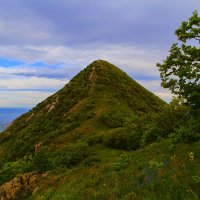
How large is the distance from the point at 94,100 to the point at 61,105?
8.13 meters

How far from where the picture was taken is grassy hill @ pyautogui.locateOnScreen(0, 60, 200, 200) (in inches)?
572

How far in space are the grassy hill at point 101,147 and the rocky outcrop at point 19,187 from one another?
0.13 meters

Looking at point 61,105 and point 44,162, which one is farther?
point 61,105

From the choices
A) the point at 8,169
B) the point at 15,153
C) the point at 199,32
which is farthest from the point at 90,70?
the point at 199,32

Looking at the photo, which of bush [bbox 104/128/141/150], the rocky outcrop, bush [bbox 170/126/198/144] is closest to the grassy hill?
bush [bbox 104/128/141/150]

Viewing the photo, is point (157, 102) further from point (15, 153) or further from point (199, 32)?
point (199, 32)

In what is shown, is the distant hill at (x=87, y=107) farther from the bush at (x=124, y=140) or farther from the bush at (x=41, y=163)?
the bush at (x=41, y=163)

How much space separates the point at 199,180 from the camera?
422 inches

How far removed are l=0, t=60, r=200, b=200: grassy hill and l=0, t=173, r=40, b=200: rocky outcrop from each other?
0.43 feet

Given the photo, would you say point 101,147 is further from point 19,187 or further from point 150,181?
point 150,181

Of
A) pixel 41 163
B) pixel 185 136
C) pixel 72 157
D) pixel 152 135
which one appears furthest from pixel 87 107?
pixel 185 136

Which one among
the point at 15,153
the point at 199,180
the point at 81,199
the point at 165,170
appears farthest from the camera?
the point at 15,153

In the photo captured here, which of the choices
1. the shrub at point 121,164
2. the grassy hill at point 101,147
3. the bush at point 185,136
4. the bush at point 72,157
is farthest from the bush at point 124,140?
the bush at point 185,136

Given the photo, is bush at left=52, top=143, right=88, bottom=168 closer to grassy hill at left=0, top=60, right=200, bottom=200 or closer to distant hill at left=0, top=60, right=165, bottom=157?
grassy hill at left=0, top=60, right=200, bottom=200
